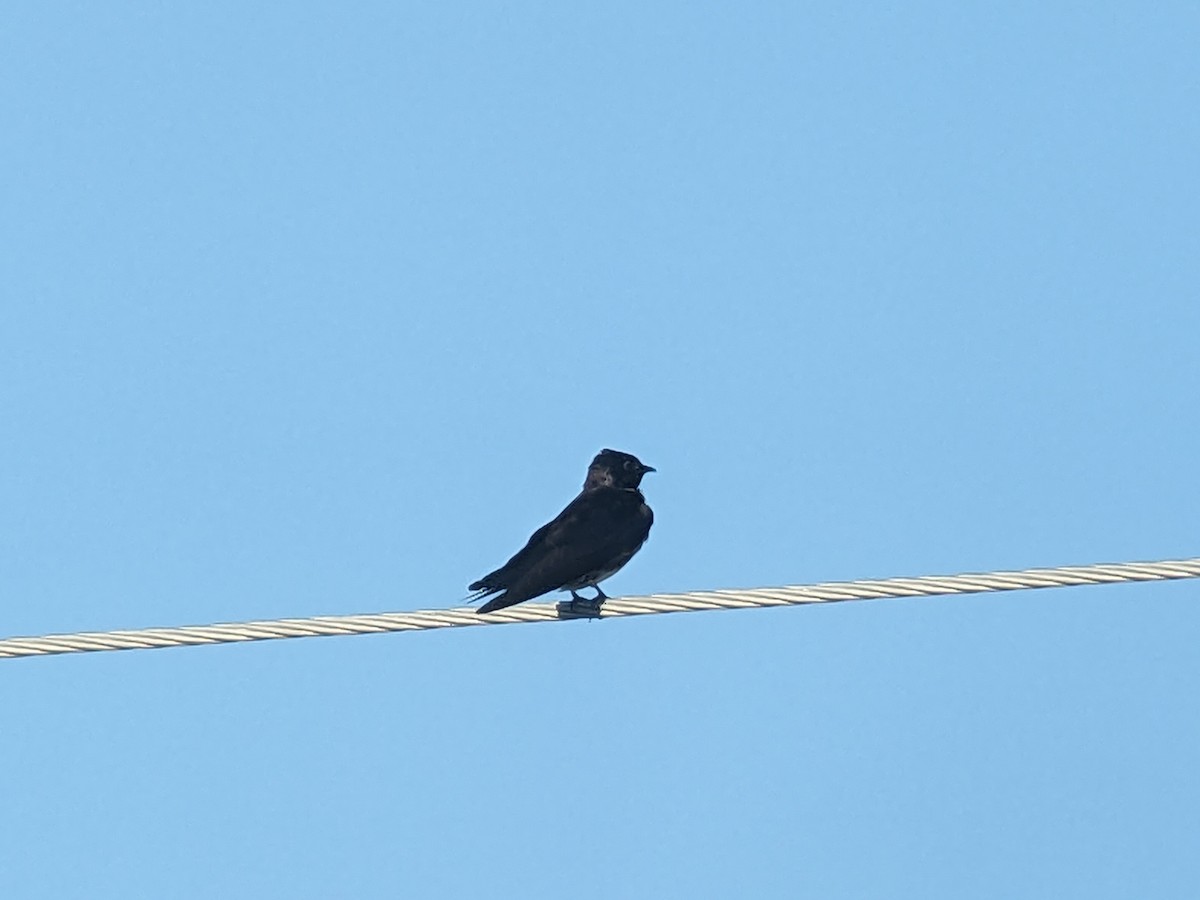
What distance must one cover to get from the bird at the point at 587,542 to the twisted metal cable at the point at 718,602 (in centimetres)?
137

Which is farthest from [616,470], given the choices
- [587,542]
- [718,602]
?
[718,602]

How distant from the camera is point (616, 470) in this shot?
40.4ft

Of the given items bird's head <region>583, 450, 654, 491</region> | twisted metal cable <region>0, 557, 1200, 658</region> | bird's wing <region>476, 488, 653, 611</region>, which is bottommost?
twisted metal cable <region>0, 557, 1200, 658</region>

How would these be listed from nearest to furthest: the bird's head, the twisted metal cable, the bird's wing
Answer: the twisted metal cable < the bird's wing < the bird's head

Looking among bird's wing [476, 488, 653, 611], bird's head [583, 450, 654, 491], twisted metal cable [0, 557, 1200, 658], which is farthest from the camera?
bird's head [583, 450, 654, 491]

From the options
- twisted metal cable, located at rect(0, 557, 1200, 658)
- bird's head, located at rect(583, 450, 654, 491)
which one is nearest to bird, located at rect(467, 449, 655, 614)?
bird's head, located at rect(583, 450, 654, 491)

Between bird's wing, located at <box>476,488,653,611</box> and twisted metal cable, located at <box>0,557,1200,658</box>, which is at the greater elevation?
bird's wing, located at <box>476,488,653,611</box>

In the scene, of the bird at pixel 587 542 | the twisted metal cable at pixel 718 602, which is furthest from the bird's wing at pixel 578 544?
the twisted metal cable at pixel 718 602

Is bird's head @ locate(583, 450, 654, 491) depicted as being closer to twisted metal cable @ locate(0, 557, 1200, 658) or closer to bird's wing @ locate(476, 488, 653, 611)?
bird's wing @ locate(476, 488, 653, 611)

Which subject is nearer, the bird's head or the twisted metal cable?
the twisted metal cable

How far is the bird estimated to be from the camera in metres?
10.8

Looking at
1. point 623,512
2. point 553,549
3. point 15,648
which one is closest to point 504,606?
point 553,549

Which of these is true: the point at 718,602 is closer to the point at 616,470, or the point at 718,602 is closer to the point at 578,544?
the point at 578,544

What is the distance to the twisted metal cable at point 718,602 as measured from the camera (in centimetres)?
855
